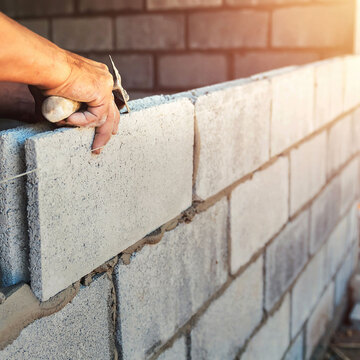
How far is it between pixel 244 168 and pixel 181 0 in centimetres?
306

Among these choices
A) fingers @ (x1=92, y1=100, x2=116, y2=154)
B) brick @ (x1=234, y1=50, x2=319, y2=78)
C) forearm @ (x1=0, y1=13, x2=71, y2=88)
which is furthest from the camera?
brick @ (x1=234, y1=50, x2=319, y2=78)

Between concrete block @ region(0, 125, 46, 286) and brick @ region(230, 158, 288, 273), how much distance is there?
45.5 inches

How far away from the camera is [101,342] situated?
1511 mm

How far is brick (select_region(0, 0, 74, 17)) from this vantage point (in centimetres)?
550

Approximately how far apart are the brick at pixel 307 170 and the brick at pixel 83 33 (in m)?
2.71

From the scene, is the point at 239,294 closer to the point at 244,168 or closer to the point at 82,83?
the point at 244,168

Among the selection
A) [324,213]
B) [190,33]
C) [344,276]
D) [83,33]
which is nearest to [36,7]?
[83,33]

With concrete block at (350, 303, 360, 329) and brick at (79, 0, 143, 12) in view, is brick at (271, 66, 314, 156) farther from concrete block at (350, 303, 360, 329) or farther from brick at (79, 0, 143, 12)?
brick at (79, 0, 143, 12)

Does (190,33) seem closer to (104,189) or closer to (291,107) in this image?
(291,107)

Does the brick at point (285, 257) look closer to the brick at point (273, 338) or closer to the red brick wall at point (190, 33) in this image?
the brick at point (273, 338)

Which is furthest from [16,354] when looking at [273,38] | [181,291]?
[273,38]

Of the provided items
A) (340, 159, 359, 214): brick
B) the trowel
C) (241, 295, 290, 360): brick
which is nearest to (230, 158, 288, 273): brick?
(241, 295, 290, 360): brick

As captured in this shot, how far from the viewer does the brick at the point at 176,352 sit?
1.85 meters

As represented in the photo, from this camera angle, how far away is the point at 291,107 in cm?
283
